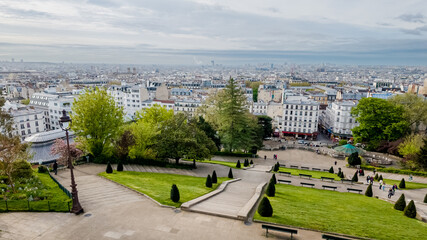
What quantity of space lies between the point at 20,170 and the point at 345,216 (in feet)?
86.8

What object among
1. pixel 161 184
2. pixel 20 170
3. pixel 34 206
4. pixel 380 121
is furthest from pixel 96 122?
pixel 380 121

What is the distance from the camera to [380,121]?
57.2m

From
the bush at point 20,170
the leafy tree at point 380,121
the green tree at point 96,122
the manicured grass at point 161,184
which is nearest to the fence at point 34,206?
the bush at point 20,170

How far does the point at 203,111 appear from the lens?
69.5 metres

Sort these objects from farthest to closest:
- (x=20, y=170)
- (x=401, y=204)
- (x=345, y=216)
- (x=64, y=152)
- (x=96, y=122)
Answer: (x=96, y=122) < (x=64, y=152) < (x=401, y=204) < (x=20, y=170) < (x=345, y=216)

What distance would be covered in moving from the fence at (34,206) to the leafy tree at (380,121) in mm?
58647

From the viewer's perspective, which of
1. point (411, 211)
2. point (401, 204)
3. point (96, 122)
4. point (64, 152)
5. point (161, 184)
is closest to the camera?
point (411, 211)

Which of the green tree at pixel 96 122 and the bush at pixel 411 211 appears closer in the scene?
the bush at pixel 411 211

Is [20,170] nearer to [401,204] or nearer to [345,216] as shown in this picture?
[345,216]

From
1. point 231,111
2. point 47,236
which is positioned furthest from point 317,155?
point 47,236

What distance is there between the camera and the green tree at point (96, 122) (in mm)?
34156

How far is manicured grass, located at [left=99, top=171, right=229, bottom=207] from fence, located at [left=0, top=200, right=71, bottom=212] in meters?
6.22

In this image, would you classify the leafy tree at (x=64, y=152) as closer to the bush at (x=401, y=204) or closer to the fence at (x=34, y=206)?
the fence at (x=34, y=206)

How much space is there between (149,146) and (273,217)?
24.0m
